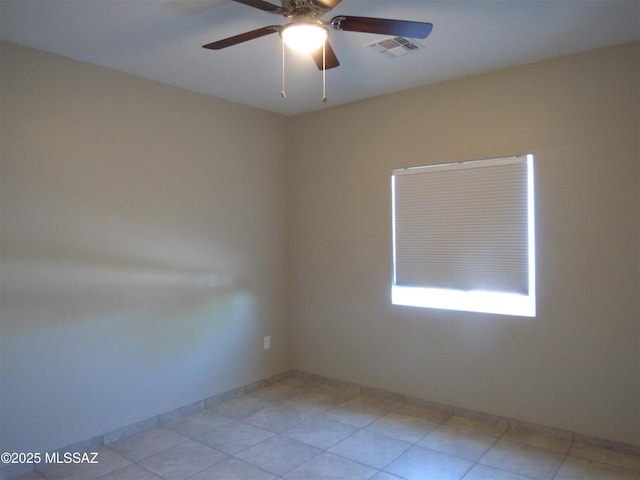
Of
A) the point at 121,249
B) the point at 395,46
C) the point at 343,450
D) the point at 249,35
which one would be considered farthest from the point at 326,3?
the point at 343,450

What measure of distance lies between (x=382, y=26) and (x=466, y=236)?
200 cm

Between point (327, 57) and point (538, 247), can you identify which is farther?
point (538, 247)

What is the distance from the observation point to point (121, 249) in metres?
3.35

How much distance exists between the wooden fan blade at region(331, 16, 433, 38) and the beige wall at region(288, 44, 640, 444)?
1613 millimetres

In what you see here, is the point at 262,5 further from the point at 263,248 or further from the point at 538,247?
the point at 263,248

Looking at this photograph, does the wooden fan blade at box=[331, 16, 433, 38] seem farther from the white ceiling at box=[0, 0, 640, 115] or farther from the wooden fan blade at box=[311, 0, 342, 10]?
the white ceiling at box=[0, 0, 640, 115]

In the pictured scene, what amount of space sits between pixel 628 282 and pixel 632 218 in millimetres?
414

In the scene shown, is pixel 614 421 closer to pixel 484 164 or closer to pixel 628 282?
pixel 628 282

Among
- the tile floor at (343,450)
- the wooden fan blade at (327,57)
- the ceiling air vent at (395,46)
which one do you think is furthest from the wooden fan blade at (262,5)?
the tile floor at (343,450)

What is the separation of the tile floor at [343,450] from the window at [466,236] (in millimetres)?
915

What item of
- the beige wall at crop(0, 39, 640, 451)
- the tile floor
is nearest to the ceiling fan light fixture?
the beige wall at crop(0, 39, 640, 451)

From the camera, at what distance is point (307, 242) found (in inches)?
181

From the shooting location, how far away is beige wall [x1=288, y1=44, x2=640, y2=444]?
9.76 feet

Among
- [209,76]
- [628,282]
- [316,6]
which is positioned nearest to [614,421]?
[628,282]
